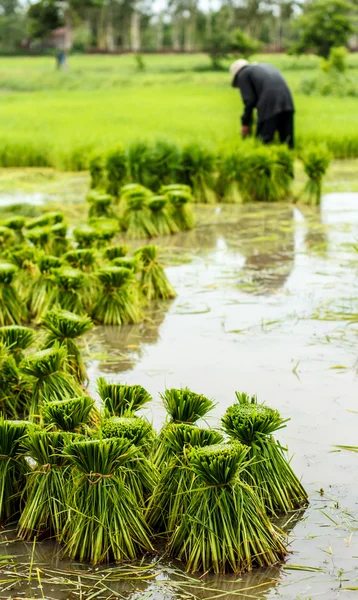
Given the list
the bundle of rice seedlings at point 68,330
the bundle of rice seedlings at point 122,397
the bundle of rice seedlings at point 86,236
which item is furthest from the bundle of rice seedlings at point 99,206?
the bundle of rice seedlings at point 122,397

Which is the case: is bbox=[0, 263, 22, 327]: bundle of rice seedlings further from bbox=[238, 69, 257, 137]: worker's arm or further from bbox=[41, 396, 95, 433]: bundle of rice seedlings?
bbox=[238, 69, 257, 137]: worker's arm

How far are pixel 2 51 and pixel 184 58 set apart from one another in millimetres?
19075

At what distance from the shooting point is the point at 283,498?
10.2 feet

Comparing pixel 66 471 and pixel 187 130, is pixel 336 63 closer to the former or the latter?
pixel 187 130

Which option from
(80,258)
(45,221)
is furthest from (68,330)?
(45,221)

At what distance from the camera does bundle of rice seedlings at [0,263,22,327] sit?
545 cm

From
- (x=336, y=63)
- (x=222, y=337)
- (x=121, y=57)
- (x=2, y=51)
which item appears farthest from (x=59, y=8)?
(x=222, y=337)

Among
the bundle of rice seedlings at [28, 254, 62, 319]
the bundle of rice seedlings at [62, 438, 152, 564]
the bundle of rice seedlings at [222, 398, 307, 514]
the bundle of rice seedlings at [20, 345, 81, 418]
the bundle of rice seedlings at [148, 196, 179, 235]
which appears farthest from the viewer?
the bundle of rice seedlings at [148, 196, 179, 235]

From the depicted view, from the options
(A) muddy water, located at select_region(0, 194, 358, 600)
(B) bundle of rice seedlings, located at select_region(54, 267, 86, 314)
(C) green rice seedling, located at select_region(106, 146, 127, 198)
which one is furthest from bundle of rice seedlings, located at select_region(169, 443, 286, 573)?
(C) green rice seedling, located at select_region(106, 146, 127, 198)

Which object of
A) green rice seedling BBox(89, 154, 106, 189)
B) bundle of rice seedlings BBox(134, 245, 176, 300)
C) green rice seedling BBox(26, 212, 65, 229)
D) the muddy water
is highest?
green rice seedling BBox(89, 154, 106, 189)

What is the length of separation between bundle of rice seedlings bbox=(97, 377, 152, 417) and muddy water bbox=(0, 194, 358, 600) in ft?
1.79

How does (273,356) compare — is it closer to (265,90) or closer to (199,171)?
(199,171)

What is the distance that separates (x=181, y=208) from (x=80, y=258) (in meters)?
2.72

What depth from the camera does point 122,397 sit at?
336 centimetres
